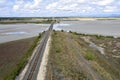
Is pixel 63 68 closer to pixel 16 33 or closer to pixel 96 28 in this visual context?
pixel 16 33

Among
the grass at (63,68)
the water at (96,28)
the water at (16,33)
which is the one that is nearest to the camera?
the grass at (63,68)

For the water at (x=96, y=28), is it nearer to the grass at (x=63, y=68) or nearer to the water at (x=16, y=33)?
the water at (x=16, y=33)

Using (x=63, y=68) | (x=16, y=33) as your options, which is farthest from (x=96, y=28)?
(x=63, y=68)

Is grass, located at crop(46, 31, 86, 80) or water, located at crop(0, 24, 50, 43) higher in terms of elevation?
grass, located at crop(46, 31, 86, 80)

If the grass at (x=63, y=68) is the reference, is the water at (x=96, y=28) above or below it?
below

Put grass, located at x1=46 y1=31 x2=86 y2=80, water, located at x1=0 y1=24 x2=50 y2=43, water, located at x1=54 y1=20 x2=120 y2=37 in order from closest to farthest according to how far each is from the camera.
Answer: grass, located at x1=46 y1=31 x2=86 y2=80 → water, located at x1=0 y1=24 x2=50 y2=43 → water, located at x1=54 y1=20 x2=120 y2=37

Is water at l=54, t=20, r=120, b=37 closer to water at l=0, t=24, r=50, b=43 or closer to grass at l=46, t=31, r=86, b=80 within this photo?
water at l=0, t=24, r=50, b=43

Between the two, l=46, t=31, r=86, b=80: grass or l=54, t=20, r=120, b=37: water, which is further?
l=54, t=20, r=120, b=37: water

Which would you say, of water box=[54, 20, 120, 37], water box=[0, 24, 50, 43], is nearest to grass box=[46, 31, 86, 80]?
water box=[0, 24, 50, 43]

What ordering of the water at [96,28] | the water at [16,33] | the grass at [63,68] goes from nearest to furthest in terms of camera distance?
the grass at [63,68]
the water at [16,33]
the water at [96,28]

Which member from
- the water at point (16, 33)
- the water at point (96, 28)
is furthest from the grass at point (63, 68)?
the water at point (96, 28)

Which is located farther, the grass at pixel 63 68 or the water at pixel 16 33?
the water at pixel 16 33

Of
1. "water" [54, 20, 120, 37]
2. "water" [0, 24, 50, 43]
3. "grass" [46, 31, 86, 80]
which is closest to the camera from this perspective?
"grass" [46, 31, 86, 80]

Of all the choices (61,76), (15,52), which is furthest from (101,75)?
(15,52)
